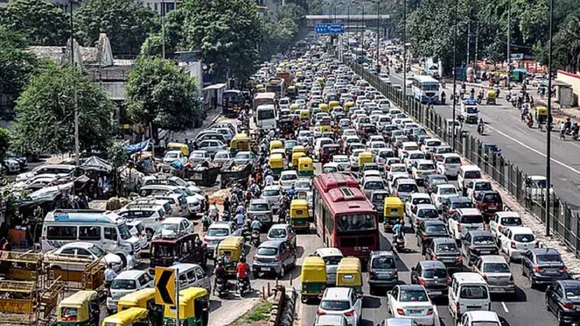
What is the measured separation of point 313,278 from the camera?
110 ft

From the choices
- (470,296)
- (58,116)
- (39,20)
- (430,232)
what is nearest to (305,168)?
(58,116)

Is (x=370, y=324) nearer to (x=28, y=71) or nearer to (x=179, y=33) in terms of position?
(x=28, y=71)

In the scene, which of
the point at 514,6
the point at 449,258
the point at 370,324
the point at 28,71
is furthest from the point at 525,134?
the point at 514,6

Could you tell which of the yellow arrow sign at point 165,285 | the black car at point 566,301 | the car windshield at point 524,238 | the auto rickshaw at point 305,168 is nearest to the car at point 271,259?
the car windshield at point 524,238

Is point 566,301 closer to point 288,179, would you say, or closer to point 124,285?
point 124,285

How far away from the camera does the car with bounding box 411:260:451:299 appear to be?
33.4m

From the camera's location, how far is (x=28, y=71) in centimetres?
7488

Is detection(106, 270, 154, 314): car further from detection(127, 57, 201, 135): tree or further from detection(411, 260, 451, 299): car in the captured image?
detection(127, 57, 201, 135): tree

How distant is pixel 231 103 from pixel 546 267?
63384 mm

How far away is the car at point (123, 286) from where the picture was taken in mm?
32188

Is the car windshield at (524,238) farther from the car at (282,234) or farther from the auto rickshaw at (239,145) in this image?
the auto rickshaw at (239,145)

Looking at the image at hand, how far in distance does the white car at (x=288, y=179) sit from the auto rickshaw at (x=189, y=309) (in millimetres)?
23691

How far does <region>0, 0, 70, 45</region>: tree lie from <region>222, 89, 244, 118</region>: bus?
79.7 ft

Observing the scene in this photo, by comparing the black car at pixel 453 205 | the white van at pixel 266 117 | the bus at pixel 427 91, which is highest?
the bus at pixel 427 91
